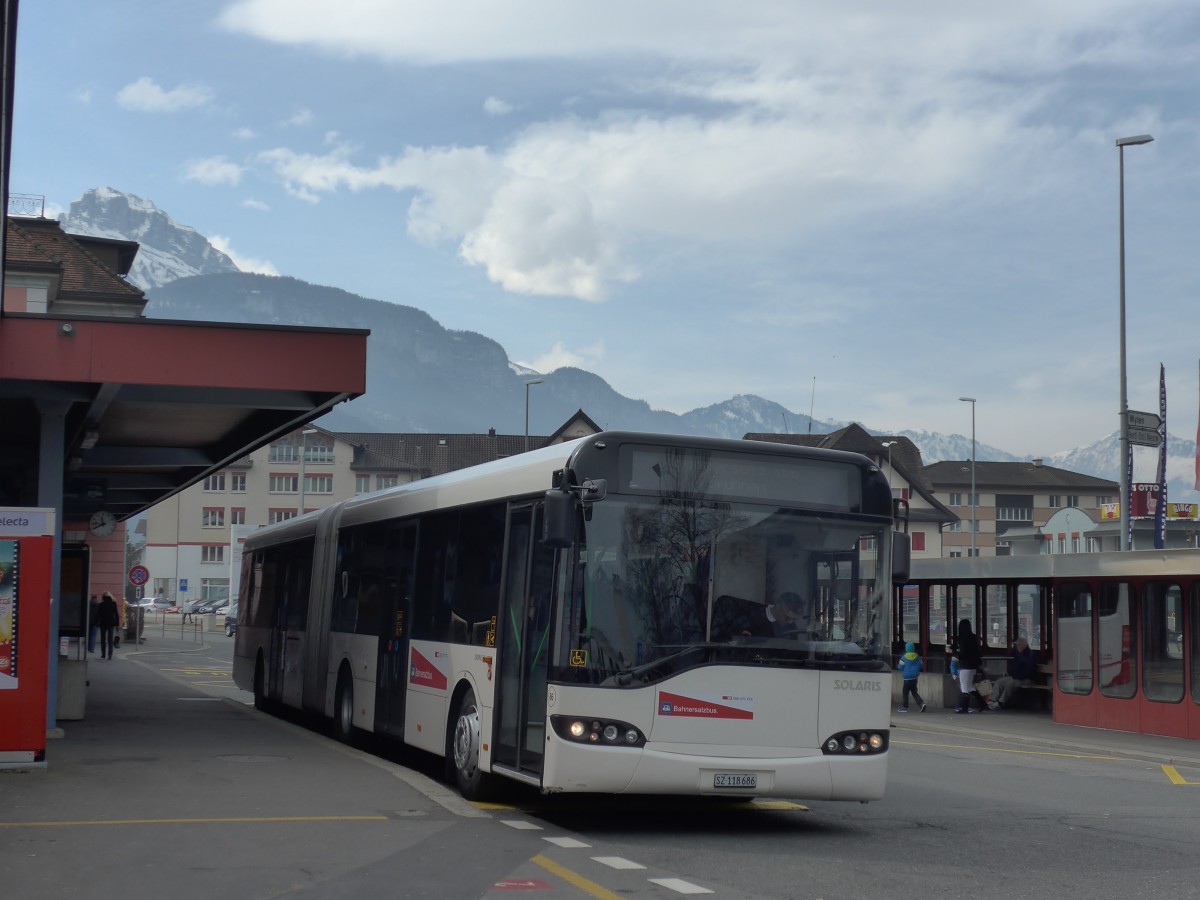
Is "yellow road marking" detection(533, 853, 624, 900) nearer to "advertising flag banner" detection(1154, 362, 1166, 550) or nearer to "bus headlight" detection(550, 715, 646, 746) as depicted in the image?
"bus headlight" detection(550, 715, 646, 746)

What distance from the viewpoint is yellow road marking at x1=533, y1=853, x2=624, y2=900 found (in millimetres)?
8516

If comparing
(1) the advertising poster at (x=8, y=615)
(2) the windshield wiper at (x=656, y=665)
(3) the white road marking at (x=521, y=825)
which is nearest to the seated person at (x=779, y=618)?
(2) the windshield wiper at (x=656, y=665)

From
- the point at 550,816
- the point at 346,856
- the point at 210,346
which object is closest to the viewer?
the point at 346,856

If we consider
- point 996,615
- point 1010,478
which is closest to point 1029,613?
point 996,615

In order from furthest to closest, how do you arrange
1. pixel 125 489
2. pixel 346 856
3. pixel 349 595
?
1. pixel 125 489
2. pixel 349 595
3. pixel 346 856

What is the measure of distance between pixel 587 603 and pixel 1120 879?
12.5ft

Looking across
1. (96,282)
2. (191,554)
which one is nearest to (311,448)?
(191,554)

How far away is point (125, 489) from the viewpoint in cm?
3162

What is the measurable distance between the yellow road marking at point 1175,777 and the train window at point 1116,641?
516 centimetres

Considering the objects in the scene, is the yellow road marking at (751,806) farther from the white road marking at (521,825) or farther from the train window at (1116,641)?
the train window at (1116,641)

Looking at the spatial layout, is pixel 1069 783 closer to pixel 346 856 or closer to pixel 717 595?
pixel 717 595

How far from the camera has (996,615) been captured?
30625mm

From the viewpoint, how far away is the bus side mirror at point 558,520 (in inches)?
421

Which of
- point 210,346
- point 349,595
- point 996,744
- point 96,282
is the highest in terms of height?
point 96,282
